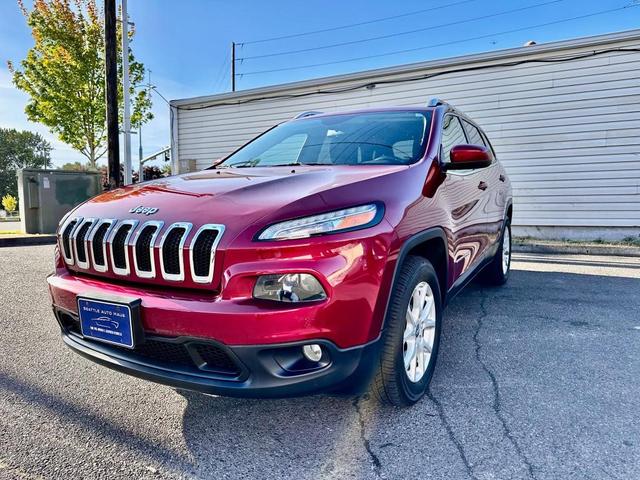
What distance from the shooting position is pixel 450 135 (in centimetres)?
313

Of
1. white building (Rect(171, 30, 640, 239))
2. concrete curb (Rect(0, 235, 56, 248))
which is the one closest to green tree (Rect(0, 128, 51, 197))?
concrete curb (Rect(0, 235, 56, 248))

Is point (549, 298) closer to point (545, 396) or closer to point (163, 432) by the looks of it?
point (545, 396)

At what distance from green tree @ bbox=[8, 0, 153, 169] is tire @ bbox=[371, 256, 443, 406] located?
15154mm

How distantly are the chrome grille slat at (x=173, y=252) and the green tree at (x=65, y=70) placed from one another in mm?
15016

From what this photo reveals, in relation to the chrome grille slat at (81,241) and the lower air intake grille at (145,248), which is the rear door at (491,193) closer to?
the lower air intake grille at (145,248)

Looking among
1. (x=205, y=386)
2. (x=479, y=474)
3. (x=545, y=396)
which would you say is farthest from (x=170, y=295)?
(x=545, y=396)

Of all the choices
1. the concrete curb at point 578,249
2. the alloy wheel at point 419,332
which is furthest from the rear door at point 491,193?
the concrete curb at point 578,249

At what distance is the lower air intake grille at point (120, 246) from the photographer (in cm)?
191

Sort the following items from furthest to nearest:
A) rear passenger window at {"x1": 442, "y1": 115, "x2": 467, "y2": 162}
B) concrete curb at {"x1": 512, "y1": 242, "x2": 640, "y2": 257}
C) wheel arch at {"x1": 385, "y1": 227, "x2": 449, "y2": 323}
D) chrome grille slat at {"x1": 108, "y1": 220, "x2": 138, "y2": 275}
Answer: concrete curb at {"x1": 512, "y1": 242, "x2": 640, "y2": 257}
rear passenger window at {"x1": 442, "y1": 115, "x2": 467, "y2": 162}
wheel arch at {"x1": 385, "y1": 227, "x2": 449, "y2": 323}
chrome grille slat at {"x1": 108, "y1": 220, "x2": 138, "y2": 275}

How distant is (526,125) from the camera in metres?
8.47

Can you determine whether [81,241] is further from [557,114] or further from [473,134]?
[557,114]

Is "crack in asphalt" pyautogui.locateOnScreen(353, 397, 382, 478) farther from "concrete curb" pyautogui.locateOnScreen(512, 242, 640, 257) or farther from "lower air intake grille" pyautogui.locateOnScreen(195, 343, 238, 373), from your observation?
"concrete curb" pyautogui.locateOnScreen(512, 242, 640, 257)

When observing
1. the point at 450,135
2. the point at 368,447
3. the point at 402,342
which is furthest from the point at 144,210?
the point at 450,135

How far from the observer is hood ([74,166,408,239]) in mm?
1807
